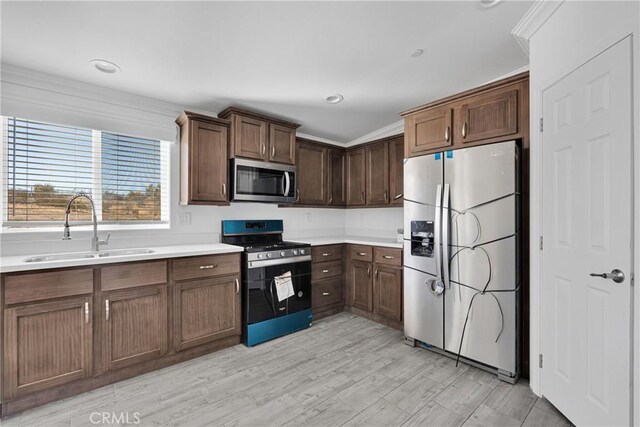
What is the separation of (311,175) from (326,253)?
1049 mm

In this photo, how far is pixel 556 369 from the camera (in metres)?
1.78

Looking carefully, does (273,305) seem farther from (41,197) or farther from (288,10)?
(288,10)

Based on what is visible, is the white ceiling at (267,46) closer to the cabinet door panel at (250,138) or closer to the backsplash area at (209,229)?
the cabinet door panel at (250,138)

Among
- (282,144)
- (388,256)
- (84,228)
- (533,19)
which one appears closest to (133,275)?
(84,228)

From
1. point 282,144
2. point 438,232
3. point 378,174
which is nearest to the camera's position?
point 438,232

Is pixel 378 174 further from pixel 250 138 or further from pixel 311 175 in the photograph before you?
pixel 250 138

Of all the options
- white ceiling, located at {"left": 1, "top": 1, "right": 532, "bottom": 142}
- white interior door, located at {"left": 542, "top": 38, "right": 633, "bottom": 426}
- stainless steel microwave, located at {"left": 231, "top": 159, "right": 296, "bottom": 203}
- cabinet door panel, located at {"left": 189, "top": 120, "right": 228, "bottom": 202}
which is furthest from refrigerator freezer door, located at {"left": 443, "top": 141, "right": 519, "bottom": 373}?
cabinet door panel, located at {"left": 189, "top": 120, "right": 228, "bottom": 202}

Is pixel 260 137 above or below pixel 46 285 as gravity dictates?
above

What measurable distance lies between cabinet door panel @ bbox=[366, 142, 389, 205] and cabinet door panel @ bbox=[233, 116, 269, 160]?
143 cm

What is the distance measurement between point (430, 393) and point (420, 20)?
2499 millimetres

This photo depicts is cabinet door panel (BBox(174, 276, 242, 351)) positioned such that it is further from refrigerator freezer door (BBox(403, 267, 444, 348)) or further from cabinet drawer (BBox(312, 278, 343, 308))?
refrigerator freezer door (BBox(403, 267, 444, 348))

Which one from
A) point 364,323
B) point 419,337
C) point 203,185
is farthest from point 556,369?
point 203,185

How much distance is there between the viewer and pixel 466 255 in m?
2.29

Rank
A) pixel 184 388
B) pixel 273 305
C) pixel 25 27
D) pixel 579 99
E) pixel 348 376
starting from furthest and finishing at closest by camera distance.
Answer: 1. pixel 273 305
2. pixel 348 376
3. pixel 184 388
4. pixel 25 27
5. pixel 579 99
